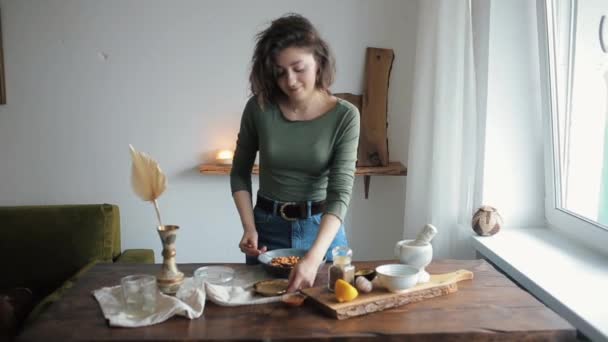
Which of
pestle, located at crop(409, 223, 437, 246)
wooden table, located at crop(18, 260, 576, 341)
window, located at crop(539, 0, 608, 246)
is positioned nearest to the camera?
wooden table, located at crop(18, 260, 576, 341)

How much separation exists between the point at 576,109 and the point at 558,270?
2.37 ft

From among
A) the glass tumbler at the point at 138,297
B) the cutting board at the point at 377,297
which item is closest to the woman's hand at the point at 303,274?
the cutting board at the point at 377,297

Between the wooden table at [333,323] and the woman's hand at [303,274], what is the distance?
0.26 ft

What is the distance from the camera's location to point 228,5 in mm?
2936

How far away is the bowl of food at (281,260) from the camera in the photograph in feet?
5.35

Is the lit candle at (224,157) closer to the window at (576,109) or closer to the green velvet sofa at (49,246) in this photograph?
the green velvet sofa at (49,246)

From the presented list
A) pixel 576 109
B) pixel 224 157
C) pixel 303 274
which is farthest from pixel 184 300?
pixel 576 109

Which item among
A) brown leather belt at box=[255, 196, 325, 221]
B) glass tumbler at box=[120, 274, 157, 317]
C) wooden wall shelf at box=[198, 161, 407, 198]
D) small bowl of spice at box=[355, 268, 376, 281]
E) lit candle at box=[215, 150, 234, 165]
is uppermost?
lit candle at box=[215, 150, 234, 165]

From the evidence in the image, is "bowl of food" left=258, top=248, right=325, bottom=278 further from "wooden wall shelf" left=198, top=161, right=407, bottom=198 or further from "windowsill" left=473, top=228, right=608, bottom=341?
"wooden wall shelf" left=198, top=161, right=407, bottom=198

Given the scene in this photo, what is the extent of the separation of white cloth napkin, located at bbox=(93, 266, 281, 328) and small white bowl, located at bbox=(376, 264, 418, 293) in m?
0.29

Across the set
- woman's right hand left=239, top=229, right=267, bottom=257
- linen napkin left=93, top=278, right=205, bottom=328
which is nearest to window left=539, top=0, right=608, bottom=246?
woman's right hand left=239, top=229, right=267, bottom=257

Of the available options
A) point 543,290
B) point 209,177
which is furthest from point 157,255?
point 543,290

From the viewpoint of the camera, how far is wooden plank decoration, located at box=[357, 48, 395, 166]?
2971mm

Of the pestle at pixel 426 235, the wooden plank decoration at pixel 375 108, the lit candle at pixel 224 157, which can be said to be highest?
the wooden plank decoration at pixel 375 108
